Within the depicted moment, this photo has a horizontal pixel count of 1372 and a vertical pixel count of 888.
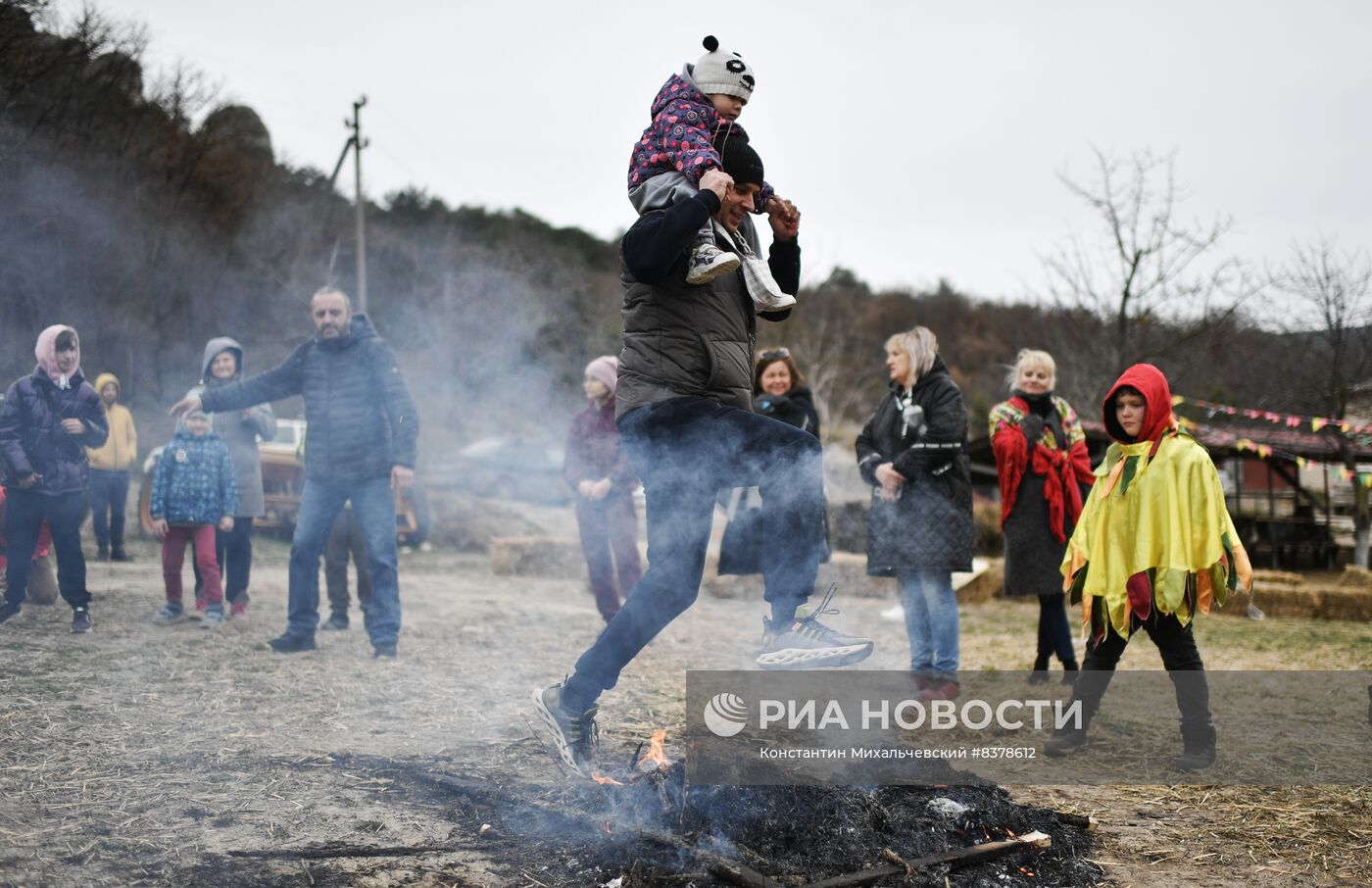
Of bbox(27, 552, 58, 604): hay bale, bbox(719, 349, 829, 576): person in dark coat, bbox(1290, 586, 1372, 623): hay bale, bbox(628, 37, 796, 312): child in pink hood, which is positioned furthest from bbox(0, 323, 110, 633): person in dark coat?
bbox(1290, 586, 1372, 623): hay bale

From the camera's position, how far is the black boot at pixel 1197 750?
12.0ft

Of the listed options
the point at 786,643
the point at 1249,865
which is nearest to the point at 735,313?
the point at 786,643

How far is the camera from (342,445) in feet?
16.9

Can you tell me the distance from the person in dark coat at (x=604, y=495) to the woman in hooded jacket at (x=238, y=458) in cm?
219

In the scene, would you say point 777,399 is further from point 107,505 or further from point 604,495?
point 107,505

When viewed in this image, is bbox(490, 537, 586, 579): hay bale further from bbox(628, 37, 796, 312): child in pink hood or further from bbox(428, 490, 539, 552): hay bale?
bbox(628, 37, 796, 312): child in pink hood

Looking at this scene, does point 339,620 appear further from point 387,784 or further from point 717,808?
point 717,808

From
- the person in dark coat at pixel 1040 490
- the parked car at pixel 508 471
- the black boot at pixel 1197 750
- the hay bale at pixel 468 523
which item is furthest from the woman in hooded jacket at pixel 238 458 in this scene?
the parked car at pixel 508 471

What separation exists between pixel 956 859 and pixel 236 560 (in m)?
5.29

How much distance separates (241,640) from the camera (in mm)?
5371

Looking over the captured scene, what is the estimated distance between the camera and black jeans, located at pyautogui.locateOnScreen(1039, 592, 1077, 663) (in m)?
5.15

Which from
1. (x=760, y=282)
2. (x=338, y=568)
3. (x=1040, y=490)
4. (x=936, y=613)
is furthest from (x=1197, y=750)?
(x=338, y=568)

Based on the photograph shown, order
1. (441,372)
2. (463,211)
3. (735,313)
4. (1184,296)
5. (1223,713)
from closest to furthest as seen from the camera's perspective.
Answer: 1. (735,313)
2. (1223,713)
3. (1184,296)
4. (441,372)
5. (463,211)

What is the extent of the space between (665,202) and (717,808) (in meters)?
1.65
